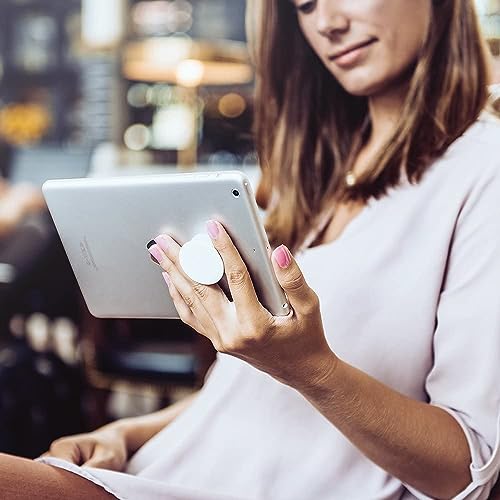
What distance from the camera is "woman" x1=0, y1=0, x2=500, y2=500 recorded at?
80 centimetres

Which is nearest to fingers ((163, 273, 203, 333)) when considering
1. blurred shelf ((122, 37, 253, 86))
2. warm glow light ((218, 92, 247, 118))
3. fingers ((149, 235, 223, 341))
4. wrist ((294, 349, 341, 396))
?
fingers ((149, 235, 223, 341))

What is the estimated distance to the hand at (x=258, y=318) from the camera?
0.75m

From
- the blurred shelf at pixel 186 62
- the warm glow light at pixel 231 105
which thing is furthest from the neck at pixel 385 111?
the warm glow light at pixel 231 105

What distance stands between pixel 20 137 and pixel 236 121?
1149 millimetres

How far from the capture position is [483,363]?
2.83ft

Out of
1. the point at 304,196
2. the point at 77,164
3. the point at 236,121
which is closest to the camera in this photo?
the point at 304,196

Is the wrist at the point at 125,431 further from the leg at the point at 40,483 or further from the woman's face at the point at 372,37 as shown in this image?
the woman's face at the point at 372,37

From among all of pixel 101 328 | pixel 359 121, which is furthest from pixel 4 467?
pixel 101 328

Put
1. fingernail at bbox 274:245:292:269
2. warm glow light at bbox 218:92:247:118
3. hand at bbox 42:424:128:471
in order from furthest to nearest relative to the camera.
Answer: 1. warm glow light at bbox 218:92:247:118
2. hand at bbox 42:424:128:471
3. fingernail at bbox 274:245:292:269

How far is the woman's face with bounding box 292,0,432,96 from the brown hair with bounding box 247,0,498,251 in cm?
2

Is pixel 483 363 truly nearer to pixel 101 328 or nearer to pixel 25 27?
→ pixel 101 328

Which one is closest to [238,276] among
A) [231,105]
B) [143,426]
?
[143,426]

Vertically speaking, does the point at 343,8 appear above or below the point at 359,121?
above

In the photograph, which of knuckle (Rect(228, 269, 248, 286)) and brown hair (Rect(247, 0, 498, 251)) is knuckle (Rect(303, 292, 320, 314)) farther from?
brown hair (Rect(247, 0, 498, 251))
